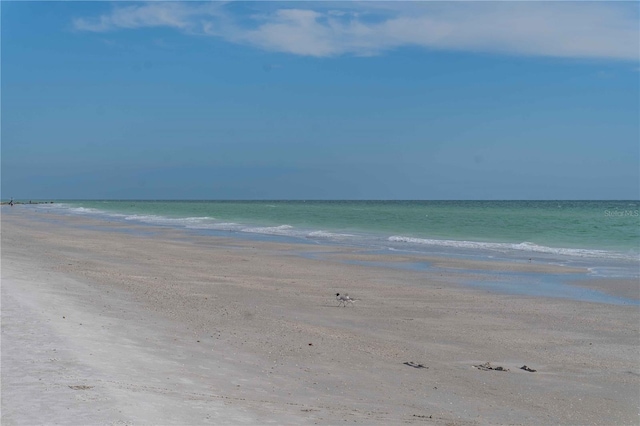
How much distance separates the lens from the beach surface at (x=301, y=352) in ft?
22.9

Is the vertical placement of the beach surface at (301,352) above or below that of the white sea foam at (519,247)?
below

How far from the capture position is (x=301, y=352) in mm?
9766

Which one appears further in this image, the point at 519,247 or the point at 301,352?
the point at 519,247

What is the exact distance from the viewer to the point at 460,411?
7527 mm

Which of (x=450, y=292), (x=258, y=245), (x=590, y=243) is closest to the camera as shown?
(x=450, y=292)

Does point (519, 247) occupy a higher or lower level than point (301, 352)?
higher

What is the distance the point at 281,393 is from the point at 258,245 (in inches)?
929

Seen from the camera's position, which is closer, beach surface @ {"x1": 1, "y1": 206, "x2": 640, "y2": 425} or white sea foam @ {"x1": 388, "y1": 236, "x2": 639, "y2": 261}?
beach surface @ {"x1": 1, "y1": 206, "x2": 640, "y2": 425}

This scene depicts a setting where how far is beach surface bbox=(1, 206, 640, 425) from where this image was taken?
22.9ft

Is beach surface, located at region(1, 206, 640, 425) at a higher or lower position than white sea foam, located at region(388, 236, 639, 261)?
lower

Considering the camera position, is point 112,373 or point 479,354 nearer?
point 112,373

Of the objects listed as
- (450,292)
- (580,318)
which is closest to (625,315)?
(580,318)

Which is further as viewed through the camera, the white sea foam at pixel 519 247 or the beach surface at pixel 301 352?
the white sea foam at pixel 519 247

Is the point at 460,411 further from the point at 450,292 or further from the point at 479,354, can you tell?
the point at 450,292
